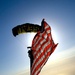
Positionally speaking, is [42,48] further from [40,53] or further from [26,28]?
[26,28]

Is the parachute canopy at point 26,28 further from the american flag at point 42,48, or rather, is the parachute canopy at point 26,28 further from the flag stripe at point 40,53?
the flag stripe at point 40,53

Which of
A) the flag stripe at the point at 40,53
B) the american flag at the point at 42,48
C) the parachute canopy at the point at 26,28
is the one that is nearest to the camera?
the american flag at the point at 42,48

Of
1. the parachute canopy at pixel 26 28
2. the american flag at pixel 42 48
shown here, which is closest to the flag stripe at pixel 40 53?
the american flag at pixel 42 48

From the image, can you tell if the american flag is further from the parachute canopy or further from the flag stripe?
the parachute canopy

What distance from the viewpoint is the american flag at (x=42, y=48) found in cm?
2150

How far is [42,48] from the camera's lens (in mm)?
22703

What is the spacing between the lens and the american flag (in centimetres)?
2150

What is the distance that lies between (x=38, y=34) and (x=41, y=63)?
419 cm

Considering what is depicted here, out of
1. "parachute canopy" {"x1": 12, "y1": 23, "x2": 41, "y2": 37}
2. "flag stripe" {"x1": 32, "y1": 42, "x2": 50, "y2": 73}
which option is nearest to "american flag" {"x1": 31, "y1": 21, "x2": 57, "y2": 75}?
"flag stripe" {"x1": 32, "y1": 42, "x2": 50, "y2": 73}

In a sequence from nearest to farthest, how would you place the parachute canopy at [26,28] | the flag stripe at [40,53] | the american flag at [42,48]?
the american flag at [42,48] → the flag stripe at [40,53] → the parachute canopy at [26,28]

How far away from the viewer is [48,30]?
22.9m

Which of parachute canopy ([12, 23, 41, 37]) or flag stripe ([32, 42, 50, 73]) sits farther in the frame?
parachute canopy ([12, 23, 41, 37])

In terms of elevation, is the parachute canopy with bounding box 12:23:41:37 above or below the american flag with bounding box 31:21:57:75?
above

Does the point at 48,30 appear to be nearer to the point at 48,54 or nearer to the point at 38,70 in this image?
the point at 48,54
